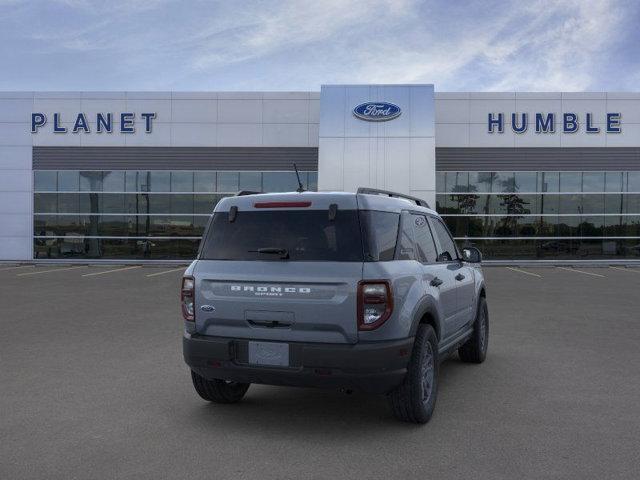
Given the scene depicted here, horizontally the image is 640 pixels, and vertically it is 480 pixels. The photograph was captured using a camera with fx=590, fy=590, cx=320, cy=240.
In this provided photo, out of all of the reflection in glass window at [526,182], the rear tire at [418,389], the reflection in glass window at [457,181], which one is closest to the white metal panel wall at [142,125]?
the reflection in glass window at [457,181]

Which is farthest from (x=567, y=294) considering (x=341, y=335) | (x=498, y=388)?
(x=341, y=335)

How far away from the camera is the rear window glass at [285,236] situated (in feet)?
14.4

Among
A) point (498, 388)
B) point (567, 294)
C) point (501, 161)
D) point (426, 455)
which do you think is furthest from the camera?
point (501, 161)

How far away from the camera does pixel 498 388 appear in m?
5.83

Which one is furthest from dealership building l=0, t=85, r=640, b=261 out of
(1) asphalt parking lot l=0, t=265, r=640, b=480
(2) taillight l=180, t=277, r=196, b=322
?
(2) taillight l=180, t=277, r=196, b=322

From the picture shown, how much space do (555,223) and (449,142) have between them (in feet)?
19.4

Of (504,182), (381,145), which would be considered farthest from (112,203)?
(504,182)

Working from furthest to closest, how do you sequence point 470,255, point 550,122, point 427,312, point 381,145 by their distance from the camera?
point 550,122 → point 381,145 → point 470,255 → point 427,312

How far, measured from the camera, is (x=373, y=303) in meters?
4.21

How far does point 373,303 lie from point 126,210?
24.6 m

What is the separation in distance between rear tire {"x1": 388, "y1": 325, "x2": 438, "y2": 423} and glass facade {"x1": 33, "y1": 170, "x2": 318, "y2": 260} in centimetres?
2218

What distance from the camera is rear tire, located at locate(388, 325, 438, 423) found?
14.9 ft

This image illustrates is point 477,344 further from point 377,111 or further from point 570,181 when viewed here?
point 570,181

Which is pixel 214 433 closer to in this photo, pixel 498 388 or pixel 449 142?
pixel 498 388
